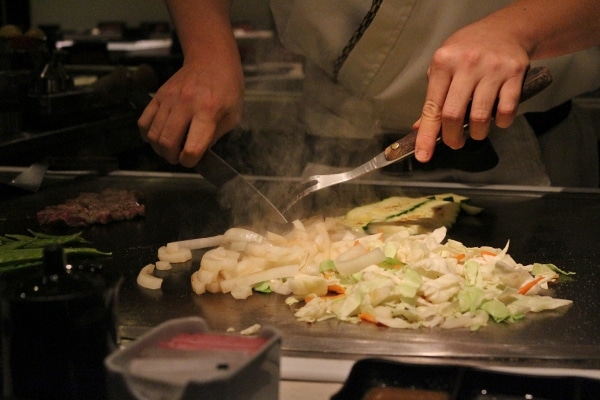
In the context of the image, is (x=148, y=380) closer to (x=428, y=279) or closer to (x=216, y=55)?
(x=428, y=279)

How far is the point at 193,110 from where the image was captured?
207 centimetres

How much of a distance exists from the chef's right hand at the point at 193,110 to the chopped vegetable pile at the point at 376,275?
1.00 feet

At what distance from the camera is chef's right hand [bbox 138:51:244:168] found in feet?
6.73

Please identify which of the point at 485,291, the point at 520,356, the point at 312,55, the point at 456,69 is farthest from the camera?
the point at 312,55

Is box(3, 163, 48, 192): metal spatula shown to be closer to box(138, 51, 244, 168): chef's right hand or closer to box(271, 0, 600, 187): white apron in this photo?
box(138, 51, 244, 168): chef's right hand

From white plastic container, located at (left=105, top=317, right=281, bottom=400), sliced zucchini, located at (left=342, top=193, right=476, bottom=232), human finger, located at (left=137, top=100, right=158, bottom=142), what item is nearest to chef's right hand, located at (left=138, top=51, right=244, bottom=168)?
human finger, located at (left=137, top=100, right=158, bottom=142)

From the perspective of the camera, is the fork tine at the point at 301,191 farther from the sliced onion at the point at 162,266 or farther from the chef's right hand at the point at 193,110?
the sliced onion at the point at 162,266

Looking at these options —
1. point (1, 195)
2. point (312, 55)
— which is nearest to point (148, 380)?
point (1, 195)

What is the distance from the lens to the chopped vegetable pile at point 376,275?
1.44m

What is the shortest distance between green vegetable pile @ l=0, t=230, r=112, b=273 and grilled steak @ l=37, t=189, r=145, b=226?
0.10 meters

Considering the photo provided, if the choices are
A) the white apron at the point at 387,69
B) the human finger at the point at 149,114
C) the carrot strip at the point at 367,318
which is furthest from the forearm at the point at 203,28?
the carrot strip at the point at 367,318

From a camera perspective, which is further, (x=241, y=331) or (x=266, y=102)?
(x=266, y=102)

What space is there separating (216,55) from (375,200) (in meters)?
0.62

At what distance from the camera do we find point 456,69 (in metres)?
1.79
